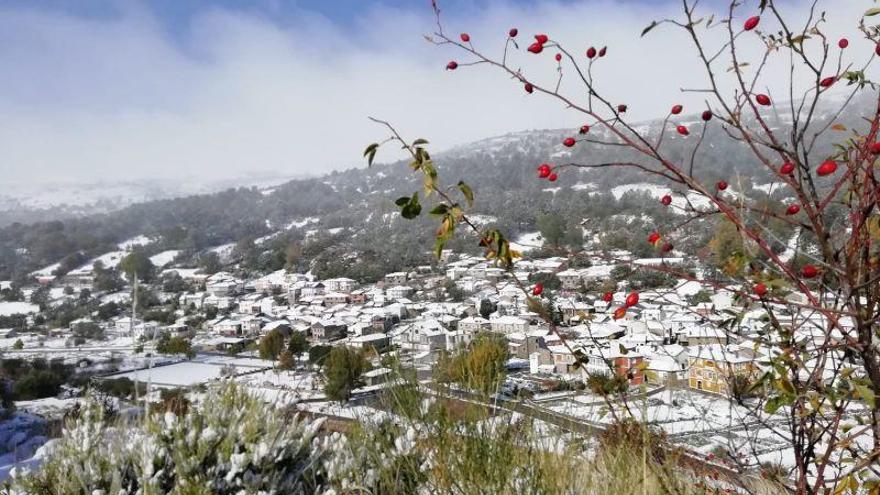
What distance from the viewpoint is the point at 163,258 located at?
4903 centimetres

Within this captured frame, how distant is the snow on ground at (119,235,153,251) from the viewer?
51.6m

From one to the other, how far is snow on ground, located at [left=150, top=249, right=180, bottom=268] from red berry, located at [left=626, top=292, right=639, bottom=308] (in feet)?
164

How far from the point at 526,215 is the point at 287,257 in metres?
16.9

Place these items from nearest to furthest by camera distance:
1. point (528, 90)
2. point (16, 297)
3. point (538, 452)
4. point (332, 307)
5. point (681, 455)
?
point (528, 90), point (538, 452), point (681, 455), point (332, 307), point (16, 297)

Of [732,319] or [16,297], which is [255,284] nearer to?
[16,297]

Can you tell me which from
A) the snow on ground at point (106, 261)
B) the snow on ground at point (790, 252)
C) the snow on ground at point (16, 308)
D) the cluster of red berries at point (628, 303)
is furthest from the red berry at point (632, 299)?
the snow on ground at point (106, 261)

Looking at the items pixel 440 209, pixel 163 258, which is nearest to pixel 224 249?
pixel 163 258

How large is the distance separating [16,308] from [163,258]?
14685mm

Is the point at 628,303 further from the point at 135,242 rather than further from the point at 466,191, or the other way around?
the point at 135,242

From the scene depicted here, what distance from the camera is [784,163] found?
94cm

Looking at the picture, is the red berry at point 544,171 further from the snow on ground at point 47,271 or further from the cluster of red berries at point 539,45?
the snow on ground at point 47,271

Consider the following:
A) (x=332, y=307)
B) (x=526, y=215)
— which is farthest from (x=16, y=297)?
(x=526, y=215)

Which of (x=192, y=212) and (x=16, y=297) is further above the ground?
(x=192, y=212)

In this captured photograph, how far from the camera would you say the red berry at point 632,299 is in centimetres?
101
